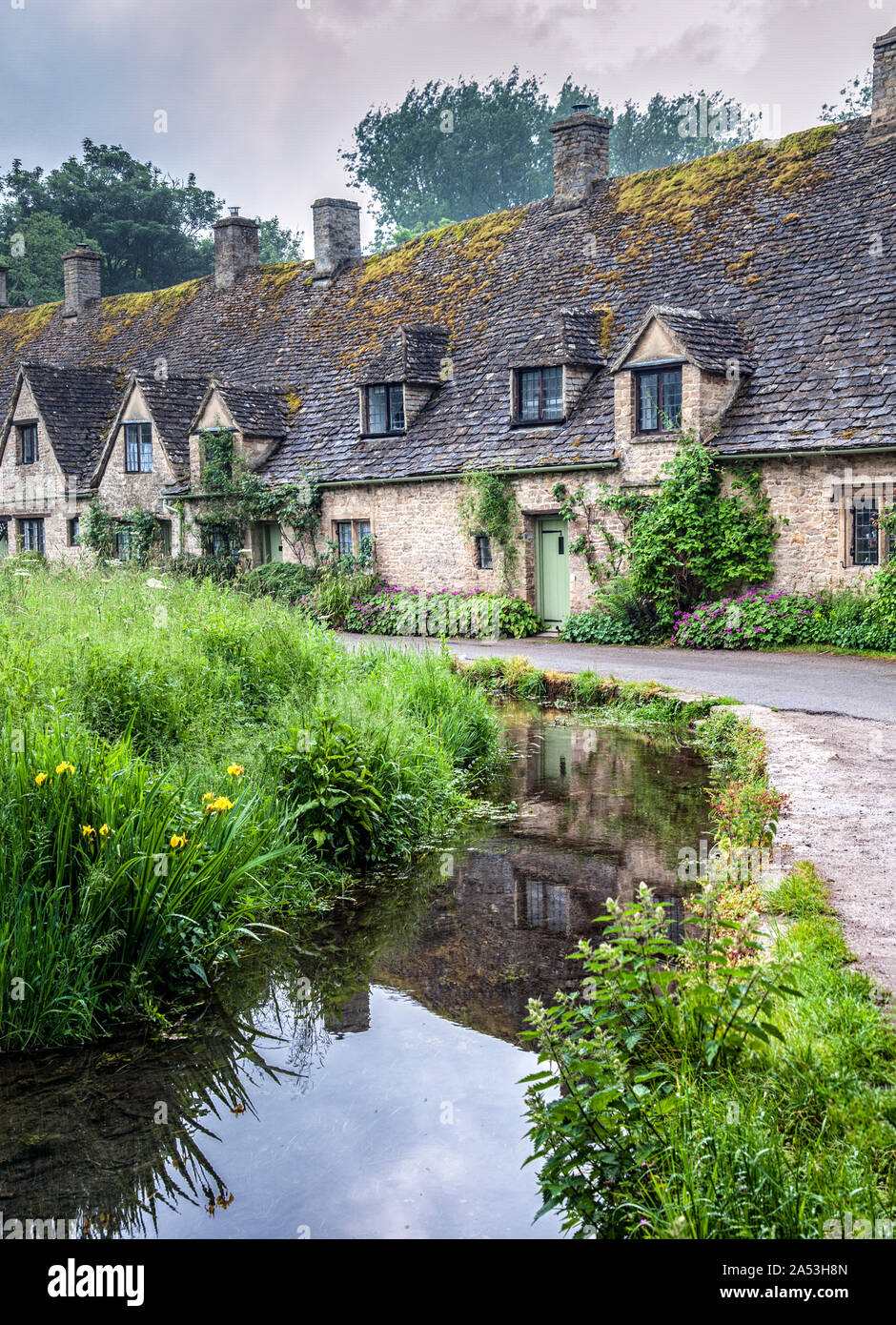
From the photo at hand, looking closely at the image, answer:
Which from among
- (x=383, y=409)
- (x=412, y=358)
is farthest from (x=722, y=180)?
(x=383, y=409)

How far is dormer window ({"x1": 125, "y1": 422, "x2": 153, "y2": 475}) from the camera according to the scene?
30219mm

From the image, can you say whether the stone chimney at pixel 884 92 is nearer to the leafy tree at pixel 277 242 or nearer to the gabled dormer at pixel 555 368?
the gabled dormer at pixel 555 368

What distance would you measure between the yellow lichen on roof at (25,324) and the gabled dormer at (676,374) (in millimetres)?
28419

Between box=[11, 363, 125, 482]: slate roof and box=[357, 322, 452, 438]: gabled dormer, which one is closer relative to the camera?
box=[357, 322, 452, 438]: gabled dormer

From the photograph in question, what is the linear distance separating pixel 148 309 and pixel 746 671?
95.4ft

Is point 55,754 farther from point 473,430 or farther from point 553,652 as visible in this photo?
point 473,430

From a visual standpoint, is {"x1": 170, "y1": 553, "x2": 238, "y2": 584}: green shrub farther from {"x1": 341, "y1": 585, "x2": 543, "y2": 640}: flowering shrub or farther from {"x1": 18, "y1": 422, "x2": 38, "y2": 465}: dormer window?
{"x1": 18, "y1": 422, "x2": 38, "y2": 465}: dormer window

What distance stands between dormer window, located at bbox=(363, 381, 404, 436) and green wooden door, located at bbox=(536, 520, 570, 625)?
5126mm

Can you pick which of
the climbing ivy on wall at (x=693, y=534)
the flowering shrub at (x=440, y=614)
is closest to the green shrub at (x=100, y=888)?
the climbing ivy on wall at (x=693, y=534)

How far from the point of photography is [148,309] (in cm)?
3844

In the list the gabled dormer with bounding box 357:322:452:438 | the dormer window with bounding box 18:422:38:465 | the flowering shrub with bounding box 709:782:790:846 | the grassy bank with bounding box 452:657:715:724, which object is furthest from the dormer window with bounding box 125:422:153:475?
the flowering shrub with bounding box 709:782:790:846

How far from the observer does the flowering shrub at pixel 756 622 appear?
18531mm

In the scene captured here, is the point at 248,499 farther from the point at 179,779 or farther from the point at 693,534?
the point at 179,779
